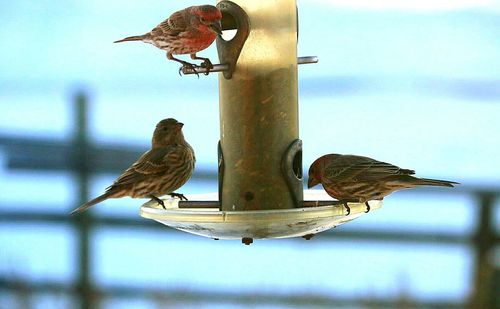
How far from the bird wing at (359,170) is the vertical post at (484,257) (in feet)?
15.7

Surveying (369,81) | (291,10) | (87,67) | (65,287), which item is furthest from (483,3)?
(291,10)

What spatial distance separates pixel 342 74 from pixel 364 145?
3.94ft

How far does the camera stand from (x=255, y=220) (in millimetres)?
4820

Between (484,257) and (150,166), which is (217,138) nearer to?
(484,257)

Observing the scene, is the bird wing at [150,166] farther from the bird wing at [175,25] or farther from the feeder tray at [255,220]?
the bird wing at [175,25]

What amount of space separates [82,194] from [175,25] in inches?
245

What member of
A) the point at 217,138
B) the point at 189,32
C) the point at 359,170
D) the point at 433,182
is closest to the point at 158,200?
the point at 189,32

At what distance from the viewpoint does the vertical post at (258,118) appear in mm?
5750

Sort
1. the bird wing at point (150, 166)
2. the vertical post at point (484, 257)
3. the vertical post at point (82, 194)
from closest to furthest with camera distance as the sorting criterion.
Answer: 1. the bird wing at point (150, 166)
2. the vertical post at point (484, 257)
3. the vertical post at point (82, 194)

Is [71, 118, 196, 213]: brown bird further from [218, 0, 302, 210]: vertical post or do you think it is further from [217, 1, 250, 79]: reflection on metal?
[217, 1, 250, 79]: reflection on metal

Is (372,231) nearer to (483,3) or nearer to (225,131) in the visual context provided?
(483,3)

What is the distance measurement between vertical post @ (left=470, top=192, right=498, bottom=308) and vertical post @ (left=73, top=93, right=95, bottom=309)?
452 cm

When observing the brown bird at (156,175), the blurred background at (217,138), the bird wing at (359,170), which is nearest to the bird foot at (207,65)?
the brown bird at (156,175)

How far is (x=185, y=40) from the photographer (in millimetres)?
5793
